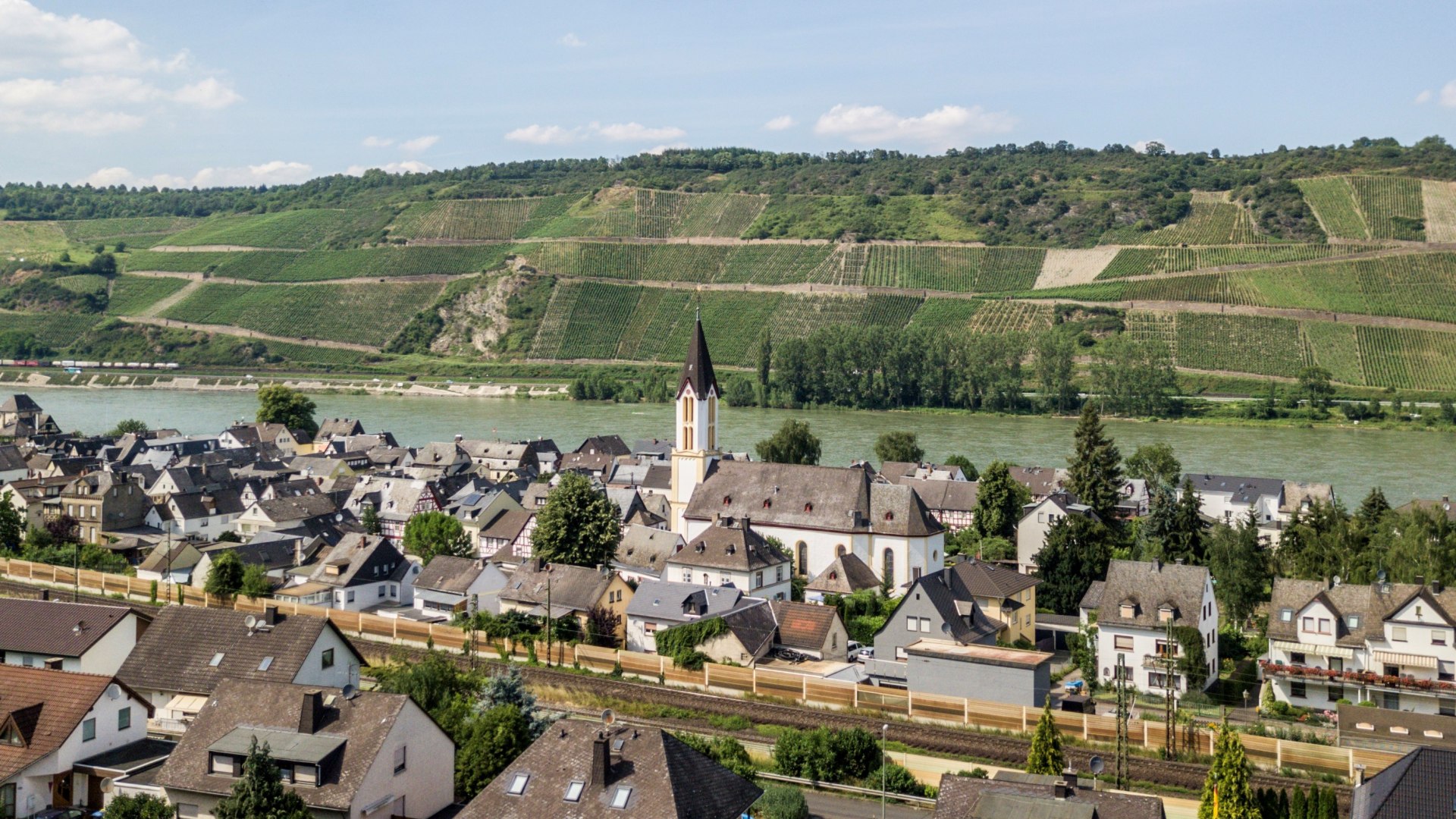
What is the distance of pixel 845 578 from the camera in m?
38.9

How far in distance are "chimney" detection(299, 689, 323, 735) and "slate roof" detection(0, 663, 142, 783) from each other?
13.3 ft

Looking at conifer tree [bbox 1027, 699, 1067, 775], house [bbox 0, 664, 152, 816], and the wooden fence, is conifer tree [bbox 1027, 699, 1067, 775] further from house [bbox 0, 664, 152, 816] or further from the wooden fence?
house [bbox 0, 664, 152, 816]

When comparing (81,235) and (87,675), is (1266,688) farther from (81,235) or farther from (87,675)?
(81,235)

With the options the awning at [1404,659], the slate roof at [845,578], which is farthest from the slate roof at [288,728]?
the awning at [1404,659]

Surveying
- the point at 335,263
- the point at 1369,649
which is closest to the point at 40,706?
the point at 1369,649

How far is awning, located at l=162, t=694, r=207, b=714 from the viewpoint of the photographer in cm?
2389

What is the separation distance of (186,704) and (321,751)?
709cm

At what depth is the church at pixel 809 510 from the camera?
1596 inches

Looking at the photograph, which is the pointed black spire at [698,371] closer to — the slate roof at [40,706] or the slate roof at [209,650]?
the slate roof at [209,650]

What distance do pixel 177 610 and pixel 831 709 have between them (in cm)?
1323

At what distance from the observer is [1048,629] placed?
36.4m

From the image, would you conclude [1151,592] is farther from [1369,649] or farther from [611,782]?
[611,782]

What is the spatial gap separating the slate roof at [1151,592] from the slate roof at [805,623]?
6.40m

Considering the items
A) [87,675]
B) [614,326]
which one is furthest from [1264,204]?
[87,675]
